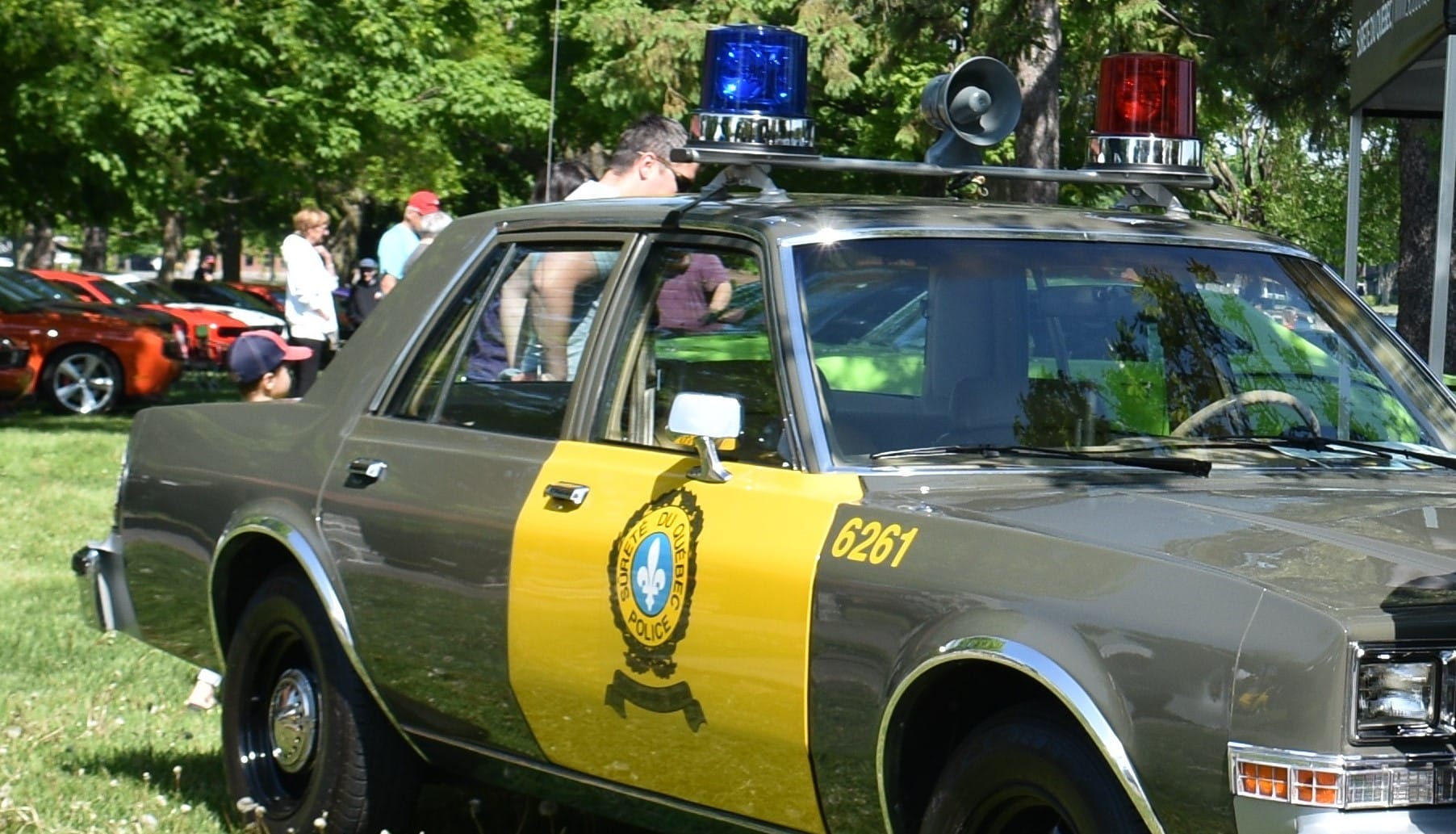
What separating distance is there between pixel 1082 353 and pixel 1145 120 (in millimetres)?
1160

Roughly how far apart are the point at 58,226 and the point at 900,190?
9.56m

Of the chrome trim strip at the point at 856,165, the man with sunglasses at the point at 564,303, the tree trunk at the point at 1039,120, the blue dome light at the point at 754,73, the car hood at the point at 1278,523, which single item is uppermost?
the tree trunk at the point at 1039,120

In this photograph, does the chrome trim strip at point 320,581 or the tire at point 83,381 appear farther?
the tire at point 83,381

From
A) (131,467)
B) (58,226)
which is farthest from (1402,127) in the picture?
(58,226)

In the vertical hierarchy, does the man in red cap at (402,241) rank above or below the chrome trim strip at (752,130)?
below

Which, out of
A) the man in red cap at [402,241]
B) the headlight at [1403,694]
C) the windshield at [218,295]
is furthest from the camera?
the windshield at [218,295]

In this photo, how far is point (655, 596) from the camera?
414 centimetres

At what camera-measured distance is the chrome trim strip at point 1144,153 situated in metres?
5.25

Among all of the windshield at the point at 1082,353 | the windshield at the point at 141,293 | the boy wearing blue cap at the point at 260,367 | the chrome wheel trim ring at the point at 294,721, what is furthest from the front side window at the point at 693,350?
the windshield at the point at 141,293

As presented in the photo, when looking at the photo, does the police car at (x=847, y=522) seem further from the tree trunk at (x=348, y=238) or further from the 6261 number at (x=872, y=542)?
the tree trunk at (x=348, y=238)

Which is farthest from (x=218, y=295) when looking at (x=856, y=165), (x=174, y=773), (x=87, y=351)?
(x=856, y=165)

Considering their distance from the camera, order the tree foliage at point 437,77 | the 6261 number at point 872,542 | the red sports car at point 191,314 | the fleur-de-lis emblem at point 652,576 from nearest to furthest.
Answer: the 6261 number at point 872,542 → the fleur-de-lis emblem at point 652,576 → the tree foliage at point 437,77 → the red sports car at point 191,314

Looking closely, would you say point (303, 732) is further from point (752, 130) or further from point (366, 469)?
point (752, 130)

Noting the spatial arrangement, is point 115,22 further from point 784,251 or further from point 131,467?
point 784,251
